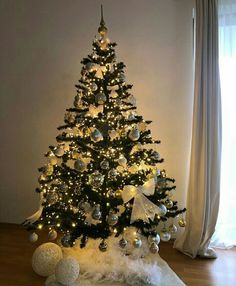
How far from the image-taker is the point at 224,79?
2.49m

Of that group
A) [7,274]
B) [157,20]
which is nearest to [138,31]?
[157,20]

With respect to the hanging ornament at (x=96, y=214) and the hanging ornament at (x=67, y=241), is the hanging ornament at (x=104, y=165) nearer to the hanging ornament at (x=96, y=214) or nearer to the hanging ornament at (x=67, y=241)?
the hanging ornament at (x=96, y=214)

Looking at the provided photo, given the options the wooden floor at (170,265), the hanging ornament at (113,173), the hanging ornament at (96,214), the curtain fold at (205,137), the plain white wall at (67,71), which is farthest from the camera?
the plain white wall at (67,71)

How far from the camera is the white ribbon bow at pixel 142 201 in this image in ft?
6.09

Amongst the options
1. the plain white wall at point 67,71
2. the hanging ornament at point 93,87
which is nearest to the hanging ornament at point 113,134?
the hanging ornament at point 93,87

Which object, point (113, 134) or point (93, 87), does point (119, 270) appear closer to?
point (113, 134)

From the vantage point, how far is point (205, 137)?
2.41m

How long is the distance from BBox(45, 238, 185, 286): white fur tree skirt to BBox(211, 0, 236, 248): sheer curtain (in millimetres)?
758

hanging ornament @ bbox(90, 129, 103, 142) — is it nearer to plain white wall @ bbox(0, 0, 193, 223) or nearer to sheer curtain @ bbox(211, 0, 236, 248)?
plain white wall @ bbox(0, 0, 193, 223)

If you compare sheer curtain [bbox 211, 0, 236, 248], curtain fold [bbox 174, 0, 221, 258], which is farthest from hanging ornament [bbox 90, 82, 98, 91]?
sheer curtain [bbox 211, 0, 236, 248]

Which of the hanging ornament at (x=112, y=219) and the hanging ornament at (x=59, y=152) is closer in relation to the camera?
the hanging ornament at (x=112, y=219)

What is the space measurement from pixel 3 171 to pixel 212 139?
227 cm

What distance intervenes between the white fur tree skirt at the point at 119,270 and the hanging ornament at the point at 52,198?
521 mm

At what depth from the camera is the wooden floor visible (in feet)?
6.78
